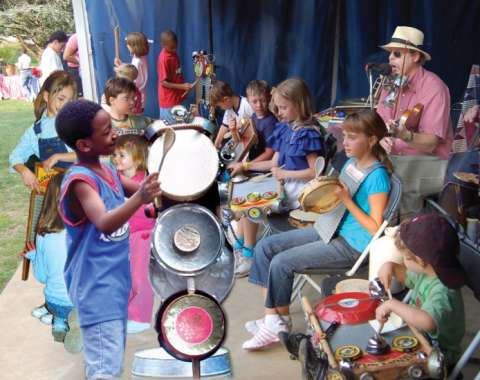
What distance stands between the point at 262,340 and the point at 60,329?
0.96 metres

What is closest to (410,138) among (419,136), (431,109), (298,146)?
(419,136)

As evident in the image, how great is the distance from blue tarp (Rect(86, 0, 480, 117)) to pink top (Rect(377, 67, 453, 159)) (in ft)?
8.60

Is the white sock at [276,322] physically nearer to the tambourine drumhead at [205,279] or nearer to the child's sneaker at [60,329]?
the tambourine drumhead at [205,279]

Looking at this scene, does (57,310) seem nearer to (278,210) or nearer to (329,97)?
(278,210)

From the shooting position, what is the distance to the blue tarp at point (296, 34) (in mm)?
5867

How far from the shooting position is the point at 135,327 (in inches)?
86.6

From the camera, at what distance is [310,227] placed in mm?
2969

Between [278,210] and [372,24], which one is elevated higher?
[372,24]

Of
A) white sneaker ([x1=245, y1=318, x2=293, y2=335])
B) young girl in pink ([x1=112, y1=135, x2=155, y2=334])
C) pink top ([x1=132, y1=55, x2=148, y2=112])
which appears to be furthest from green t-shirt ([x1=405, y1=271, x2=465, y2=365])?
pink top ([x1=132, y1=55, x2=148, y2=112])

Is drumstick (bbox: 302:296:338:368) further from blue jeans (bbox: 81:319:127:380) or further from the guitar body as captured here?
the guitar body

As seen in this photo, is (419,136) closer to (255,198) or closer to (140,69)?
(255,198)

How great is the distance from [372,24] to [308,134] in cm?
356

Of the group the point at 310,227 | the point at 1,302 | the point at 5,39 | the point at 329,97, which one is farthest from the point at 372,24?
the point at 5,39

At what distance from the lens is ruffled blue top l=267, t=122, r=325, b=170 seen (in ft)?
10.3
